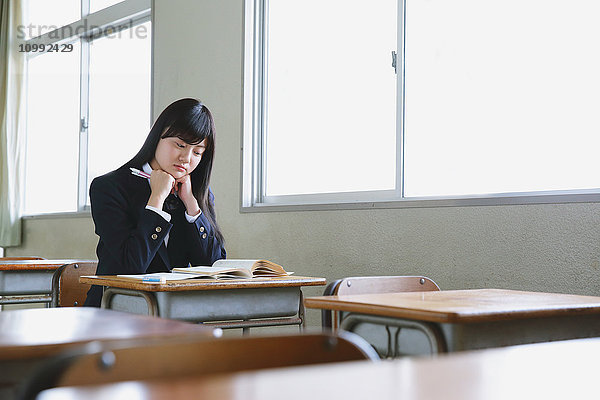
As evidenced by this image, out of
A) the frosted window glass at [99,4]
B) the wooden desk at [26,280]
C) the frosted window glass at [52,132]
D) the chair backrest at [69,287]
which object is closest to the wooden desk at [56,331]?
the chair backrest at [69,287]

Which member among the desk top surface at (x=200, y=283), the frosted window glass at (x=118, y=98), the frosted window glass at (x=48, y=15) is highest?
the frosted window glass at (x=48, y=15)

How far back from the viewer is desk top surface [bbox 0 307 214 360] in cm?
113

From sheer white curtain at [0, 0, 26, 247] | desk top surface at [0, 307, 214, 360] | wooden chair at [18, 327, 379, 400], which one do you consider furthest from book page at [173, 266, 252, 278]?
sheer white curtain at [0, 0, 26, 247]

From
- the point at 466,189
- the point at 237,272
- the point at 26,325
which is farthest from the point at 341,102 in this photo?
the point at 26,325

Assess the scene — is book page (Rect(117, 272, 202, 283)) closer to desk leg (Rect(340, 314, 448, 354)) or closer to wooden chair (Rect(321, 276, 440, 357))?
wooden chair (Rect(321, 276, 440, 357))

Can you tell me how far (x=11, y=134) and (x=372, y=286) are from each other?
181 inches

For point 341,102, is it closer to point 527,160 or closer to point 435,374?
point 527,160

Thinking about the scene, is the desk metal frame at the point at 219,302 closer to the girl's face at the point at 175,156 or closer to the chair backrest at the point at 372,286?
the chair backrest at the point at 372,286

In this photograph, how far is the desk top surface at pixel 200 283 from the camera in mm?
2160

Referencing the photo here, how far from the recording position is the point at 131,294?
7.48 ft

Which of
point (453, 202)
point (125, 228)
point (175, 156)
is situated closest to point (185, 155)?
point (175, 156)

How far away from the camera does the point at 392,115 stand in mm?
3232

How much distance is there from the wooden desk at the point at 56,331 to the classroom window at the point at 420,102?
5.27 ft

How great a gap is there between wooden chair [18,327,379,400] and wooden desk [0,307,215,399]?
30cm
